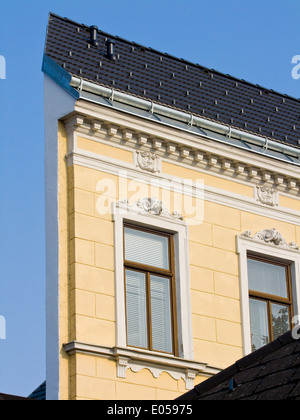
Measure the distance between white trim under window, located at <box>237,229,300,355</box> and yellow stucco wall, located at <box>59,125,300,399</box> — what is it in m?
0.11

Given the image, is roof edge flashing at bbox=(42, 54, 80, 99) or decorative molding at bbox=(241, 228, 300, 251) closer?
roof edge flashing at bbox=(42, 54, 80, 99)

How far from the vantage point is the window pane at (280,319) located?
1750 cm

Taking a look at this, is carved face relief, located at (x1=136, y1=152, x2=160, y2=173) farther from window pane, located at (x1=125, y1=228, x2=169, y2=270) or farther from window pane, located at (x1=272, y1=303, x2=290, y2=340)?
window pane, located at (x1=272, y1=303, x2=290, y2=340)

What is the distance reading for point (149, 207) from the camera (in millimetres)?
16500

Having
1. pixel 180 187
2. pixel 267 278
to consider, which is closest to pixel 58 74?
pixel 180 187

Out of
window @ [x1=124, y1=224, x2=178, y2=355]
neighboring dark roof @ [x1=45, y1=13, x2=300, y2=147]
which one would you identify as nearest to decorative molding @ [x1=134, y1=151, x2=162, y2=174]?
window @ [x1=124, y1=224, x2=178, y2=355]

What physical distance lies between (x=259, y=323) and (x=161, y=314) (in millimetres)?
2029

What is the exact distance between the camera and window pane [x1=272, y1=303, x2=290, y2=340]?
1750cm

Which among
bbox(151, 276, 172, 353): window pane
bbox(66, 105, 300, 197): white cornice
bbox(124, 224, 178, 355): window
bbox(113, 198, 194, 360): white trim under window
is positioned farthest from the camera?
bbox(66, 105, 300, 197): white cornice

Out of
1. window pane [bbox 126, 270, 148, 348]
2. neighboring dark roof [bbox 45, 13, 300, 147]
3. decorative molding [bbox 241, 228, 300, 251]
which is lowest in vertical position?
window pane [bbox 126, 270, 148, 348]

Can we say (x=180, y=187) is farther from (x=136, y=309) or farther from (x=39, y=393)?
(x=39, y=393)

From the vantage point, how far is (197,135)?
57.0 ft

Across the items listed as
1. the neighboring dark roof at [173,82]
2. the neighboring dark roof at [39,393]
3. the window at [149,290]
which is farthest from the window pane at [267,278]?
the neighboring dark roof at [39,393]

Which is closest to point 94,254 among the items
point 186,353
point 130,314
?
point 130,314
